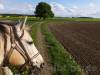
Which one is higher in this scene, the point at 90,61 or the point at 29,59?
the point at 29,59

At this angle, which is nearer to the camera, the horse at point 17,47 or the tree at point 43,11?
the horse at point 17,47

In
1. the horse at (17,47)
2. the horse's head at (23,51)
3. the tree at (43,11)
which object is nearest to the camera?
the horse at (17,47)

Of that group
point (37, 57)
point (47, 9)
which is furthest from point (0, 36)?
point (47, 9)

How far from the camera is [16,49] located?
447 cm

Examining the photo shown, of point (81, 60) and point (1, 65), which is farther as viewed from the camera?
point (81, 60)

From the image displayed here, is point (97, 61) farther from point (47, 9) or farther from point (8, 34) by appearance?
point (47, 9)

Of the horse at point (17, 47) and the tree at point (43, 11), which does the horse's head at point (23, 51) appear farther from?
the tree at point (43, 11)

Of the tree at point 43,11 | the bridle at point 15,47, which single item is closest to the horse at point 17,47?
the bridle at point 15,47

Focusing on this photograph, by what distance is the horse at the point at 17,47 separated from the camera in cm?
436

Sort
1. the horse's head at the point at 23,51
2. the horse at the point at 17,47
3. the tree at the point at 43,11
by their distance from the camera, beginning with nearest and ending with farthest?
the horse at the point at 17,47, the horse's head at the point at 23,51, the tree at the point at 43,11

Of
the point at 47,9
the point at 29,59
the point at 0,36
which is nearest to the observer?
the point at 0,36

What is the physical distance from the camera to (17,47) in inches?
177

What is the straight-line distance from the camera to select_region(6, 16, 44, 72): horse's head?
4478 millimetres

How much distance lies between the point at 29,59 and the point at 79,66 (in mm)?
9631
